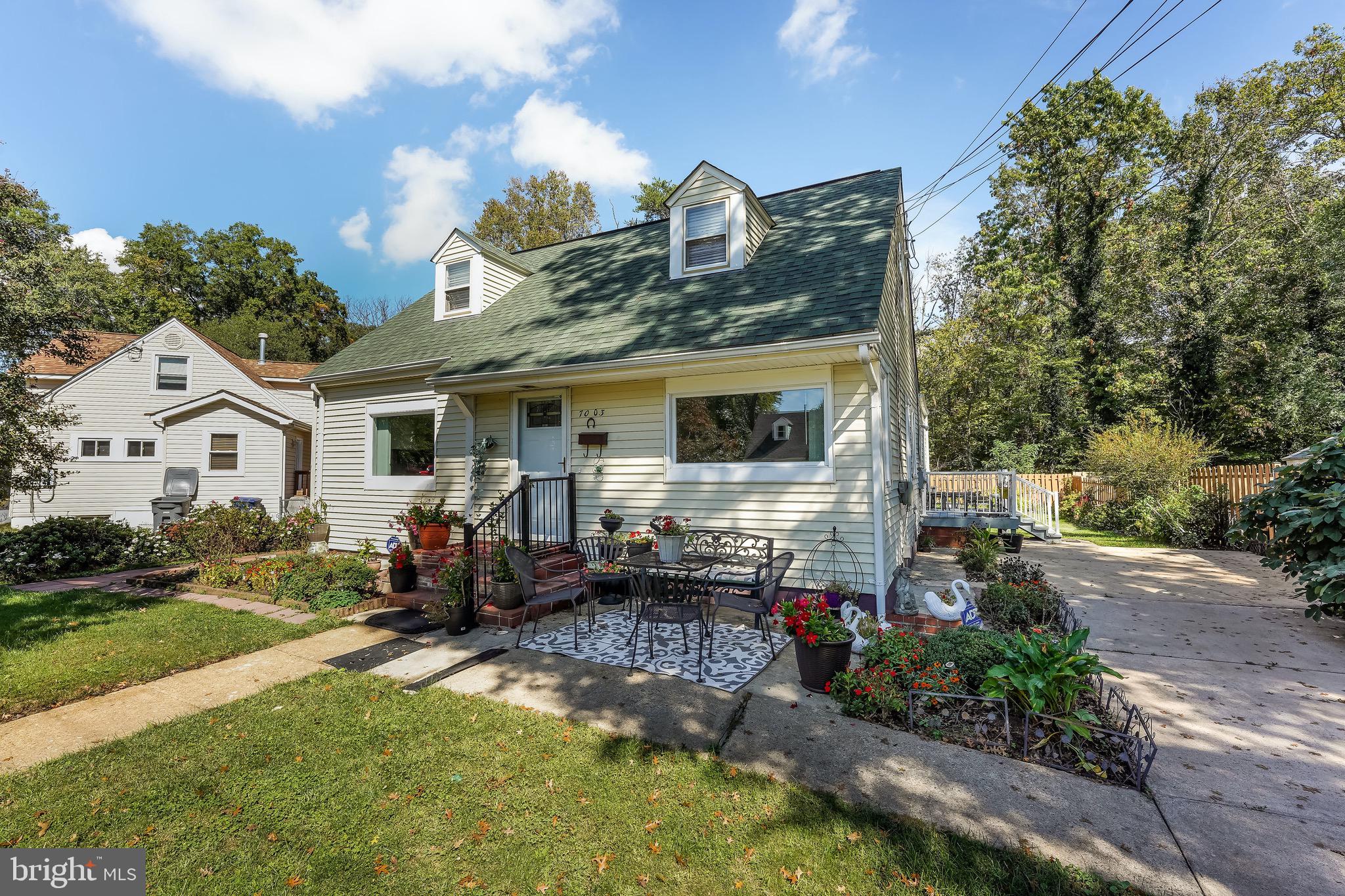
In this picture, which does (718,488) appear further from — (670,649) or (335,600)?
(335,600)

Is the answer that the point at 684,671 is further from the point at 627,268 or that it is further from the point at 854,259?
the point at 627,268

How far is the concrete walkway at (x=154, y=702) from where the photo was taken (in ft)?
11.4

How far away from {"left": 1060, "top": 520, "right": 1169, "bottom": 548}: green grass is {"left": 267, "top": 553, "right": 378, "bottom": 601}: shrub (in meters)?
15.4

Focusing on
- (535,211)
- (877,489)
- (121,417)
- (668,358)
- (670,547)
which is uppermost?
(535,211)

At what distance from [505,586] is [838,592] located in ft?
12.4

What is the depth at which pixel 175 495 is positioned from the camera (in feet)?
48.3

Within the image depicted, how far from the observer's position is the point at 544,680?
4523 millimetres

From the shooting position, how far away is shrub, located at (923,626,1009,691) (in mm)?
3957

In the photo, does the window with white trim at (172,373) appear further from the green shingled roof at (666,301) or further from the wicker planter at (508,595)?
the wicker planter at (508,595)

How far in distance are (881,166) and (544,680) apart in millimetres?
9983

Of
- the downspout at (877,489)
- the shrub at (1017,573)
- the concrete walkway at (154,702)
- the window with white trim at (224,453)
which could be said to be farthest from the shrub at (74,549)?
the shrub at (1017,573)

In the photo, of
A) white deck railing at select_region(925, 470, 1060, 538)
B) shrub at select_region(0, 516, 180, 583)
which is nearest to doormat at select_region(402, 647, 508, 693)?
shrub at select_region(0, 516, 180, 583)

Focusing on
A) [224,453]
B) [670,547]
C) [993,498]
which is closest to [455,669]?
[670,547]

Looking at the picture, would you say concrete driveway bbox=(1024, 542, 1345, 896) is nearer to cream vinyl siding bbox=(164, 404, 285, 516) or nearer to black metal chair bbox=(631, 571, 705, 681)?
black metal chair bbox=(631, 571, 705, 681)
